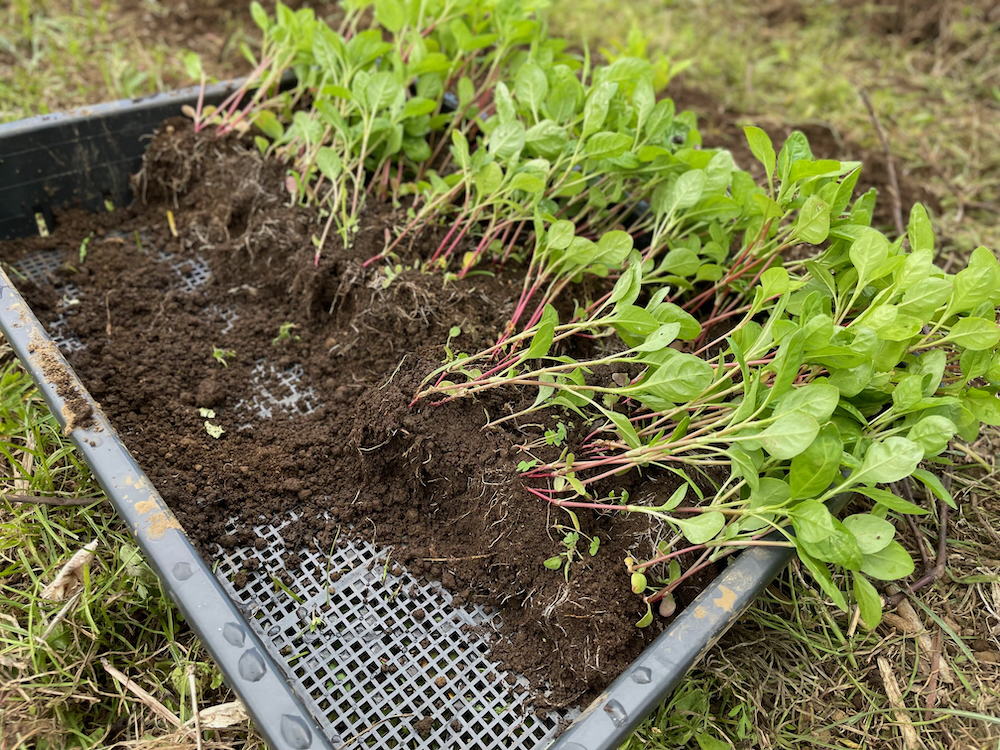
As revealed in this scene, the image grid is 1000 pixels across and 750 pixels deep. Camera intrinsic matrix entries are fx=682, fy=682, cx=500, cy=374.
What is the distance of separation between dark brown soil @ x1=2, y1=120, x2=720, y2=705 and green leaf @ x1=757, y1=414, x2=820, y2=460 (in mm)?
325

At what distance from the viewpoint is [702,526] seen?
1.13m

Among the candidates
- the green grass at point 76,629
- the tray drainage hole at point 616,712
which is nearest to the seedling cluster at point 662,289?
the tray drainage hole at point 616,712

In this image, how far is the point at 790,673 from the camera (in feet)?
4.38

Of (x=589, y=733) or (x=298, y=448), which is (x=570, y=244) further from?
(x=589, y=733)

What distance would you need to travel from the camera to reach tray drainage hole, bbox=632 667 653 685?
1.00 metres

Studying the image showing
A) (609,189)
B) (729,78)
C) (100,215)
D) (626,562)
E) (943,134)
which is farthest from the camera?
(729,78)

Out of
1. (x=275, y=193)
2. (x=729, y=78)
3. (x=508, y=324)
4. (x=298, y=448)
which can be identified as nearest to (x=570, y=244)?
(x=508, y=324)

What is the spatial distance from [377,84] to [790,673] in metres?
1.60

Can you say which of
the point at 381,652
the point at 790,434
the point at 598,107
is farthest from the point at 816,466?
the point at 598,107

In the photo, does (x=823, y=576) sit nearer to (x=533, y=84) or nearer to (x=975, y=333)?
(x=975, y=333)

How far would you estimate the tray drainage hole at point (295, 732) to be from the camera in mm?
922

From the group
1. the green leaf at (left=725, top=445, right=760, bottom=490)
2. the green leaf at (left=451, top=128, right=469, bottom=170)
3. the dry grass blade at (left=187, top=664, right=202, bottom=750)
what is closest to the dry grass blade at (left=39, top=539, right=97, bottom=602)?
the dry grass blade at (left=187, top=664, right=202, bottom=750)

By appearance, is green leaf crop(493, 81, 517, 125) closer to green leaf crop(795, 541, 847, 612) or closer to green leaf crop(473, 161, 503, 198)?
green leaf crop(473, 161, 503, 198)

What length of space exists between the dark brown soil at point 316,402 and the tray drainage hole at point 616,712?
0.62 feet
